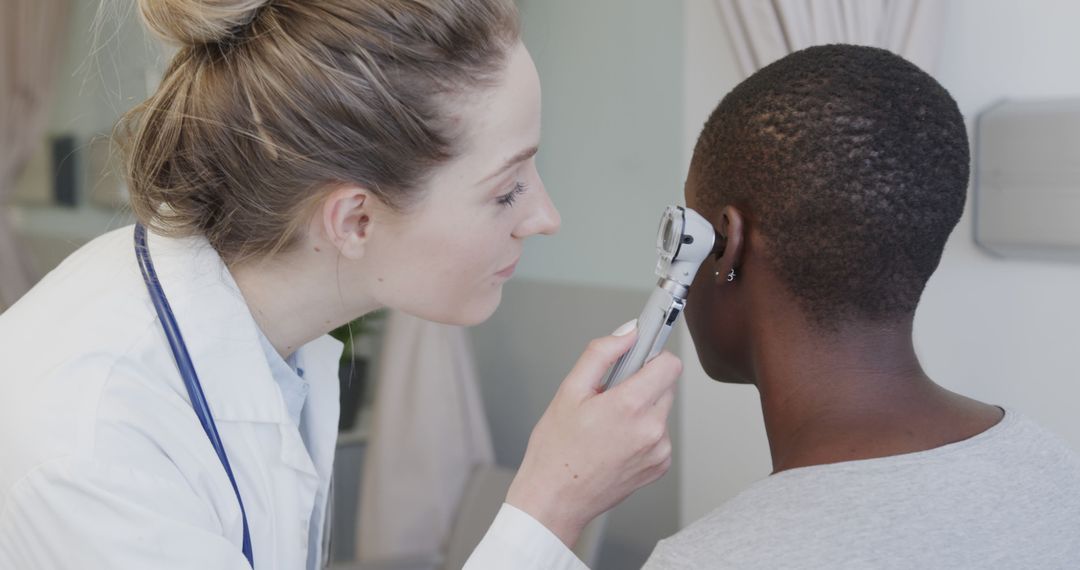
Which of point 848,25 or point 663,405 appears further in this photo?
point 848,25

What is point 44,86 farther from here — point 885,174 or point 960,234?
point 885,174

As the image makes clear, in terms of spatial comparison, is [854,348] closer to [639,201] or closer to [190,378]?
[190,378]

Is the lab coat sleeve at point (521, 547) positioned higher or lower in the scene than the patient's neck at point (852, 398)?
lower

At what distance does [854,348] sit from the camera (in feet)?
2.93

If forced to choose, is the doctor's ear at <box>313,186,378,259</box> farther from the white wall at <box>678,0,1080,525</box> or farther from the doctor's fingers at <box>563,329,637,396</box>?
the white wall at <box>678,0,1080,525</box>

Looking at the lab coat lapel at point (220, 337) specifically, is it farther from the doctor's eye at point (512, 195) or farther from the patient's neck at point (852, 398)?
the patient's neck at point (852, 398)

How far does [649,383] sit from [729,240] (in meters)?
0.16

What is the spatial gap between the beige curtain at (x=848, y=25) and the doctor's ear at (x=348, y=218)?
2.70 feet

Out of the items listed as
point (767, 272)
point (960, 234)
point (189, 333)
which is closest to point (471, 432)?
point (960, 234)

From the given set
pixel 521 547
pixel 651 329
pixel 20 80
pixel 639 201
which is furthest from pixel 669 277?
pixel 20 80

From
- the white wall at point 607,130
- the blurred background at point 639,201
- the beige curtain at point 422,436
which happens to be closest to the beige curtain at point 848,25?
the blurred background at point 639,201

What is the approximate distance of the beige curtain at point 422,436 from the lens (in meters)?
2.27

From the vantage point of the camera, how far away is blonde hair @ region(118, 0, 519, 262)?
985mm

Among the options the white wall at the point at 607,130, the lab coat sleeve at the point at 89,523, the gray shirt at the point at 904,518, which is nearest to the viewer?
the gray shirt at the point at 904,518
